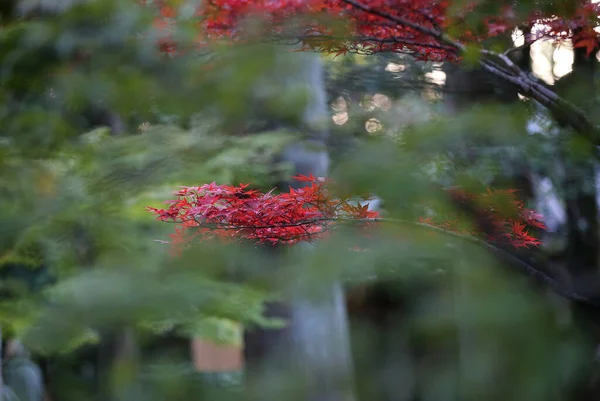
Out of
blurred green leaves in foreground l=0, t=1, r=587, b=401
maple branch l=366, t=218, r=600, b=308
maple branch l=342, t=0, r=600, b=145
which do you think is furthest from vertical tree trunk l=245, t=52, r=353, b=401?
maple branch l=366, t=218, r=600, b=308

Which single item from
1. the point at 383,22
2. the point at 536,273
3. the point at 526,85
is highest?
the point at 383,22

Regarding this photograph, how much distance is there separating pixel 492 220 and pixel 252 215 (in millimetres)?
696

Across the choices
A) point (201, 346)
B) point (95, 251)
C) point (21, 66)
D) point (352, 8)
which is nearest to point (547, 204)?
point (352, 8)

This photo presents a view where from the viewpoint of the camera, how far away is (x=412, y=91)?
2029 mm

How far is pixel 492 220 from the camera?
5.06 ft

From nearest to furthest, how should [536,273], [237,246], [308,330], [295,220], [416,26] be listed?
1. [237,246]
2. [416,26]
3. [536,273]
4. [295,220]
5. [308,330]

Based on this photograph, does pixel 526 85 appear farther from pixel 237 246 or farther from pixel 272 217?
pixel 237 246

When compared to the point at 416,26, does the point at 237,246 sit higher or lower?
lower

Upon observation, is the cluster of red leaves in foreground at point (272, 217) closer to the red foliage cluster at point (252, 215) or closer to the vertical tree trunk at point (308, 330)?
the red foliage cluster at point (252, 215)

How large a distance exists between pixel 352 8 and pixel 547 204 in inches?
73.3

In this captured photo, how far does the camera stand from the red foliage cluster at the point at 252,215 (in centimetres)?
166

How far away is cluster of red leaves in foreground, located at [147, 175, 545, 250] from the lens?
1581 mm

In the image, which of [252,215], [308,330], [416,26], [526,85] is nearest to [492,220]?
[526,85]

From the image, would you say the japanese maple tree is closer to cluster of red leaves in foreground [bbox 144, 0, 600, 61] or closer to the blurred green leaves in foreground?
cluster of red leaves in foreground [bbox 144, 0, 600, 61]
